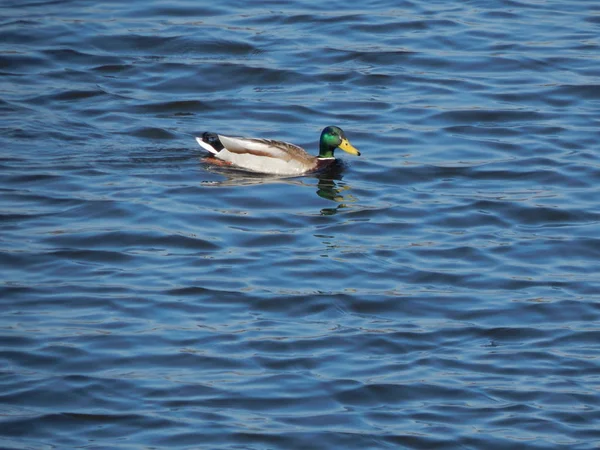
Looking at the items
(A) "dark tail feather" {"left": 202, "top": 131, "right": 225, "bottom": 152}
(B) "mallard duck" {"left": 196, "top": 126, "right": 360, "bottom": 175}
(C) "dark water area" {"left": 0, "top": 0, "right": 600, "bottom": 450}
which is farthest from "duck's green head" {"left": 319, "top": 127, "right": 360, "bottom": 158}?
(A) "dark tail feather" {"left": 202, "top": 131, "right": 225, "bottom": 152}

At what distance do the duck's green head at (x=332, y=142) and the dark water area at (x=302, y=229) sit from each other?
329 millimetres

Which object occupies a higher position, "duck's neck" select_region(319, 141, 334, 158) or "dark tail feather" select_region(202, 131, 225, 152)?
"dark tail feather" select_region(202, 131, 225, 152)

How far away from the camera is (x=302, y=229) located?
12883mm

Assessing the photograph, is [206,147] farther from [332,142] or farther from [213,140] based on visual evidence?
[332,142]

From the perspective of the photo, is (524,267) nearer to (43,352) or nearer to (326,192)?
(326,192)

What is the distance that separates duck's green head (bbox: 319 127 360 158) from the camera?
578 inches

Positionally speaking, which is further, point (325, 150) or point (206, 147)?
point (325, 150)

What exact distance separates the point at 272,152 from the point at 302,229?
6.00 ft

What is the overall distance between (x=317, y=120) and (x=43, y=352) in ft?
24.0

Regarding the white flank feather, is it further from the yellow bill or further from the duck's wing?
the yellow bill

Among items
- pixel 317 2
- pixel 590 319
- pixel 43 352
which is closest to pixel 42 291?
pixel 43 352

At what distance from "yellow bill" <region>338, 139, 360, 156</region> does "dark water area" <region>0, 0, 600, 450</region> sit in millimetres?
271

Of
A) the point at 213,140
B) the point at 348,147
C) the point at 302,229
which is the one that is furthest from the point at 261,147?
the point at 302,229

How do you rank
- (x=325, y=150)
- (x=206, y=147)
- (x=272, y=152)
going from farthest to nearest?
(x=325, y=150) → (x=206, y=147) → (x=272, y=152)
